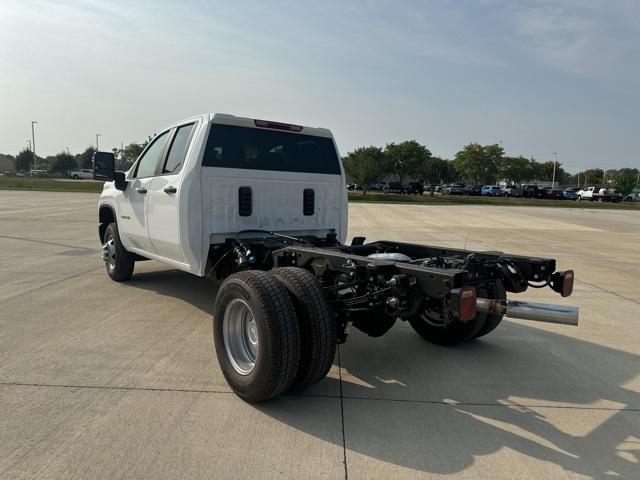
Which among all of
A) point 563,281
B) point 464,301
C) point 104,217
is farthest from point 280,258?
point 104,217

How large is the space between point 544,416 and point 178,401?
2637 millimetres

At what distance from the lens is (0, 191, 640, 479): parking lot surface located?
277cm

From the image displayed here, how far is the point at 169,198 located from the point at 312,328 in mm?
2515

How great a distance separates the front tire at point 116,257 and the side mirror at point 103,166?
962mm

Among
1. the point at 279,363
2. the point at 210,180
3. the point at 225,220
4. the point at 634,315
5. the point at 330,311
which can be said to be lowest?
the point at 634,315

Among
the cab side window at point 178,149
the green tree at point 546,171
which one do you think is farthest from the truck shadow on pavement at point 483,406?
the green tree at point 546,171

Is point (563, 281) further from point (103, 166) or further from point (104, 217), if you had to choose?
point (104, 217)

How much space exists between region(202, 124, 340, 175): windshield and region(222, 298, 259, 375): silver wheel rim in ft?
5.60

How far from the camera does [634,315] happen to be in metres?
6.15

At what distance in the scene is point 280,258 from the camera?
431 cm

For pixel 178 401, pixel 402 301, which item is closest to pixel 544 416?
pixel 402 301

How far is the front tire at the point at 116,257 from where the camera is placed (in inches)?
272

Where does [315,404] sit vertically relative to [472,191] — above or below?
below

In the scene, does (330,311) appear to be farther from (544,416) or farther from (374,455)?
(544,416)
